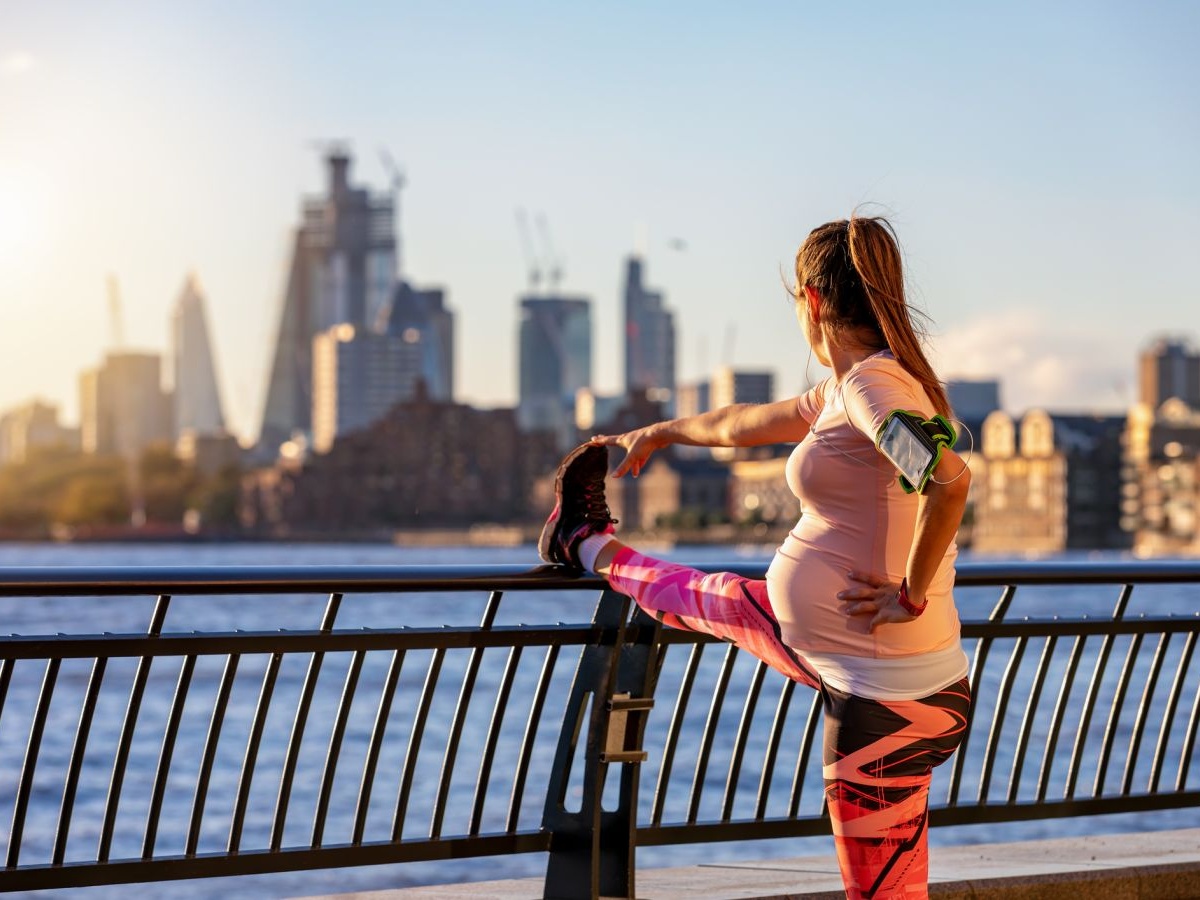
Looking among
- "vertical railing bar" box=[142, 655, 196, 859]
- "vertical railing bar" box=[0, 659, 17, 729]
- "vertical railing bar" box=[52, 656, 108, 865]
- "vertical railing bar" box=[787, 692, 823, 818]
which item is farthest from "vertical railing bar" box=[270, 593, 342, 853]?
"vertical railing bar" box=[787, 692, 823, 818]

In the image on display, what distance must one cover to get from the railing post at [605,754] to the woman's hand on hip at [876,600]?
1.64m

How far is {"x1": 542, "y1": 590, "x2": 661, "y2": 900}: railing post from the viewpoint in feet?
18.2

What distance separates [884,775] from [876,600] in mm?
393

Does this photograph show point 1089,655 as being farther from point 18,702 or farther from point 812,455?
point 812,455

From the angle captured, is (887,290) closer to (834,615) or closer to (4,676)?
(834,615)

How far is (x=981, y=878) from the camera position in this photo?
6.11 m

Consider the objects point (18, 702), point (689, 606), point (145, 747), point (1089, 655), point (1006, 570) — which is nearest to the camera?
point (689, 606)

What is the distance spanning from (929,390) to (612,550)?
115cm

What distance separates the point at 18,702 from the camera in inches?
1416

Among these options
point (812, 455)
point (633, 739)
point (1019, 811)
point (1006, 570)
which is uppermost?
point (812, 455)

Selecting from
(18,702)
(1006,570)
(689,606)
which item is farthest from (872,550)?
(18,702)

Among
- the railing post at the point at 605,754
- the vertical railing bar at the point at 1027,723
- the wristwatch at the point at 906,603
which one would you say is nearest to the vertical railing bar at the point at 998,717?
the vertical railing bar at the point at 1027,723

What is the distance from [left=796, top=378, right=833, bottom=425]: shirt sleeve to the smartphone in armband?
20.8 inches

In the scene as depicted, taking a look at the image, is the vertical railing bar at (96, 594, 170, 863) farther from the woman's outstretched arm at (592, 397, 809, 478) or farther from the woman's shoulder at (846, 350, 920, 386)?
the woman's shoulder at (846, 350, 920, 386)
